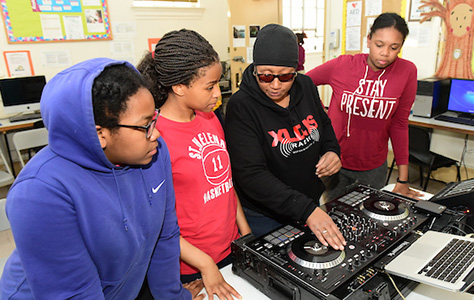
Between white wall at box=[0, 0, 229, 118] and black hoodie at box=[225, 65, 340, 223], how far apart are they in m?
3.16

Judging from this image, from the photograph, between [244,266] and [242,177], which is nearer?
[244,266]

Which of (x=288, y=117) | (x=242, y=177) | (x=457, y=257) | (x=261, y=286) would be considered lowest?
(x=261, y=286)

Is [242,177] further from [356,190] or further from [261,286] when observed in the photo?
[356,190]

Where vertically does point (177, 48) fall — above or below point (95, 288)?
above

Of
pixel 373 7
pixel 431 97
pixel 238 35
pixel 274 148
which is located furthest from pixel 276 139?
pixel 238 35

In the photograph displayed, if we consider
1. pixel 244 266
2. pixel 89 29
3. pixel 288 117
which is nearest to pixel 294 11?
pixel 89 29

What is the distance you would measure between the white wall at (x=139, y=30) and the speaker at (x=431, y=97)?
10.1ft

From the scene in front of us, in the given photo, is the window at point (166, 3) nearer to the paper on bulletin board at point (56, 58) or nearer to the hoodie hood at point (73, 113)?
the paper on bulletin board at point (56, 58)

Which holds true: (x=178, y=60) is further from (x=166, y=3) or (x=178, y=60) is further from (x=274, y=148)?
(x=166, y=3)

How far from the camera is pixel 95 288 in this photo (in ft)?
2.49

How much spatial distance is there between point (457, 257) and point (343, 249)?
11.9 inches

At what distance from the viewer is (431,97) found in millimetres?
3248

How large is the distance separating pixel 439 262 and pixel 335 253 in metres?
0.27

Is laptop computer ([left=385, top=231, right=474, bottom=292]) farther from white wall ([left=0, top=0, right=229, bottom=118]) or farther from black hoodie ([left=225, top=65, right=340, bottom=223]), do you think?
white wall ([left=0, top=0, right=229, bottom=118])
